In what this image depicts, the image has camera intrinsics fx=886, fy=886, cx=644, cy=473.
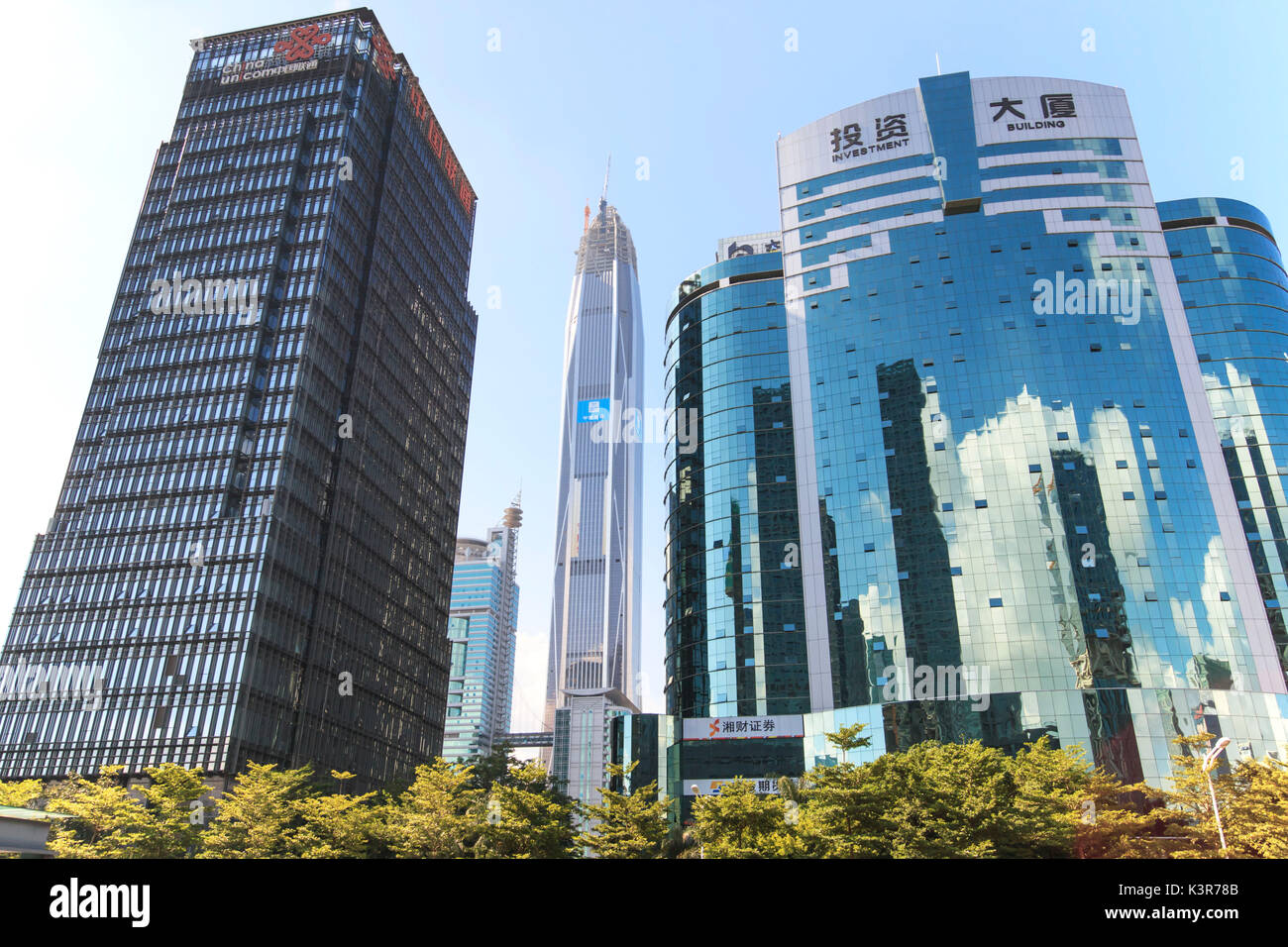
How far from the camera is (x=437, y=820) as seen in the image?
4766cm

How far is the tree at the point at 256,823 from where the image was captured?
164 ft

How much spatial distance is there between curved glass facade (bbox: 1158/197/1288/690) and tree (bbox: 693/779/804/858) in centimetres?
6436

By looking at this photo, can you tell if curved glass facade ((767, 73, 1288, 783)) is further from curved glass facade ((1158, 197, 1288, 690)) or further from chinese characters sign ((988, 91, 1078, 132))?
curved glass facade ((1158, 197, 1288, 690))

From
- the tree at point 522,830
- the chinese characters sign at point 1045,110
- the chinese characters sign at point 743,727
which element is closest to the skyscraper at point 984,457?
the chinese characters sign at point 743,727

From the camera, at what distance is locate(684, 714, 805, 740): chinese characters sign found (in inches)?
3664

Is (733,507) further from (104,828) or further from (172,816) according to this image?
(104,828)

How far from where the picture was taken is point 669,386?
395ft

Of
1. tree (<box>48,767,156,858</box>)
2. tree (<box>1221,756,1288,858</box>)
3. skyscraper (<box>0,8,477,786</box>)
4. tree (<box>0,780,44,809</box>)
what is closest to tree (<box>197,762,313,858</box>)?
tree (<box>48,767,156,858</box>)

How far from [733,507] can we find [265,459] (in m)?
53.6

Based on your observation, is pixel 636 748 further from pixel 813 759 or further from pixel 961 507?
pixel 961 507

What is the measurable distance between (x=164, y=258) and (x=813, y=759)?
98012 millimetres

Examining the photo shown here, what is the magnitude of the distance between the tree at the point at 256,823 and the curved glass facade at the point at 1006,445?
53293mm
